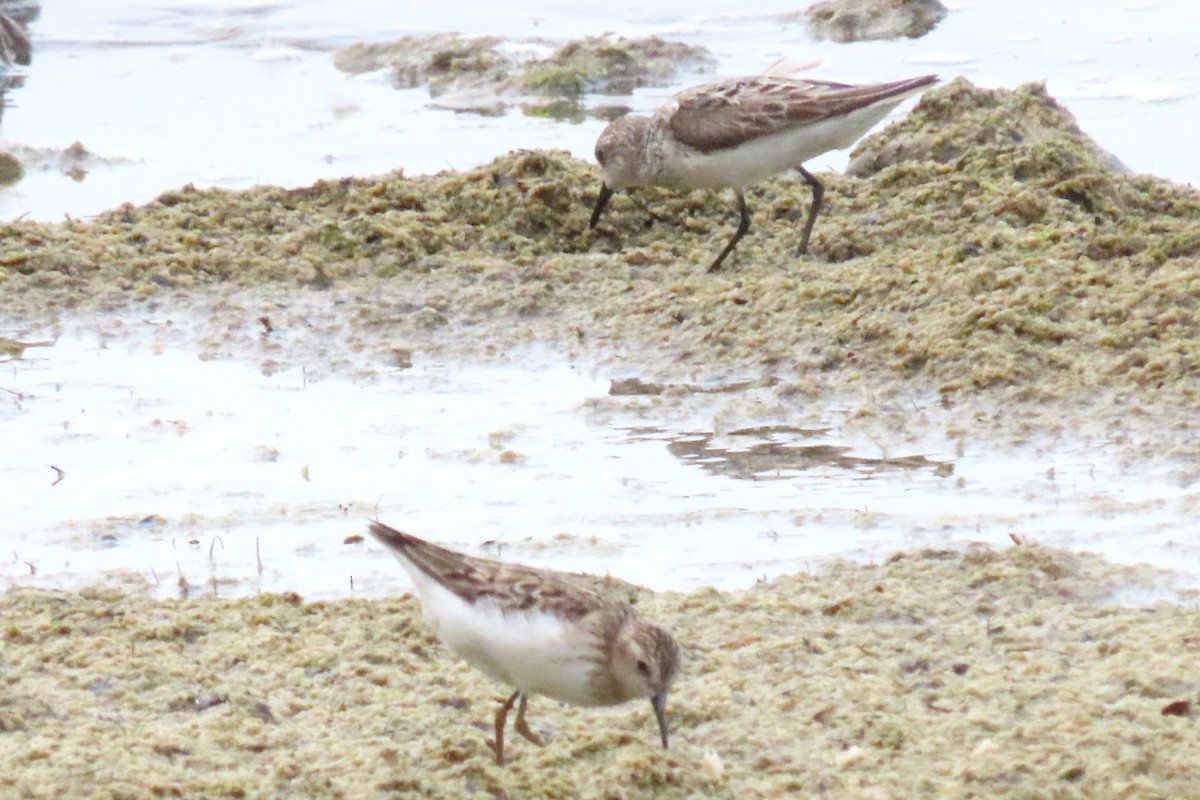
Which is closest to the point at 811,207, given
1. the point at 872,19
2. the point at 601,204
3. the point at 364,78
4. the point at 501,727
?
the point at 601,204

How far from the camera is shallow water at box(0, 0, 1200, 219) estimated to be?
10.7 metres

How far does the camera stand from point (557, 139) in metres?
11.5

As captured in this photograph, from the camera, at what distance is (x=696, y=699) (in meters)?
4.49

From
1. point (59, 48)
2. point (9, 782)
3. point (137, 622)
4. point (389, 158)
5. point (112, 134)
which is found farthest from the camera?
point (59, 48)

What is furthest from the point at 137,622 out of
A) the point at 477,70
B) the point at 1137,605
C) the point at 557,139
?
the point at 477,70

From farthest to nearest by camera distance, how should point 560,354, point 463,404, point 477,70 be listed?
1. point 477,70
2. point 560,354
3. point 463,404

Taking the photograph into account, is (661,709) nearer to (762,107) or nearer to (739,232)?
(739,232)

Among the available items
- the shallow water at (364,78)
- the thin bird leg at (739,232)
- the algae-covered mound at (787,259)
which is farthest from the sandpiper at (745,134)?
the shallow water at (364,78)

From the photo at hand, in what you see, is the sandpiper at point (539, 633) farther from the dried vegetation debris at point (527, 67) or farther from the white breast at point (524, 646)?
the dried vegetation debris at point (527, 67)

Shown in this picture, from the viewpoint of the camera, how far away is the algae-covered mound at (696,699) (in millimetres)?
4031

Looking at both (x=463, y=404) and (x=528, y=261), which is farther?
(x=528, y=261)

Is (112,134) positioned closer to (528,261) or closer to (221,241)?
(221,241)

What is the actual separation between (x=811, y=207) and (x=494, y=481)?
312 cm

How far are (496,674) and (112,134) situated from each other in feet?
27.8
